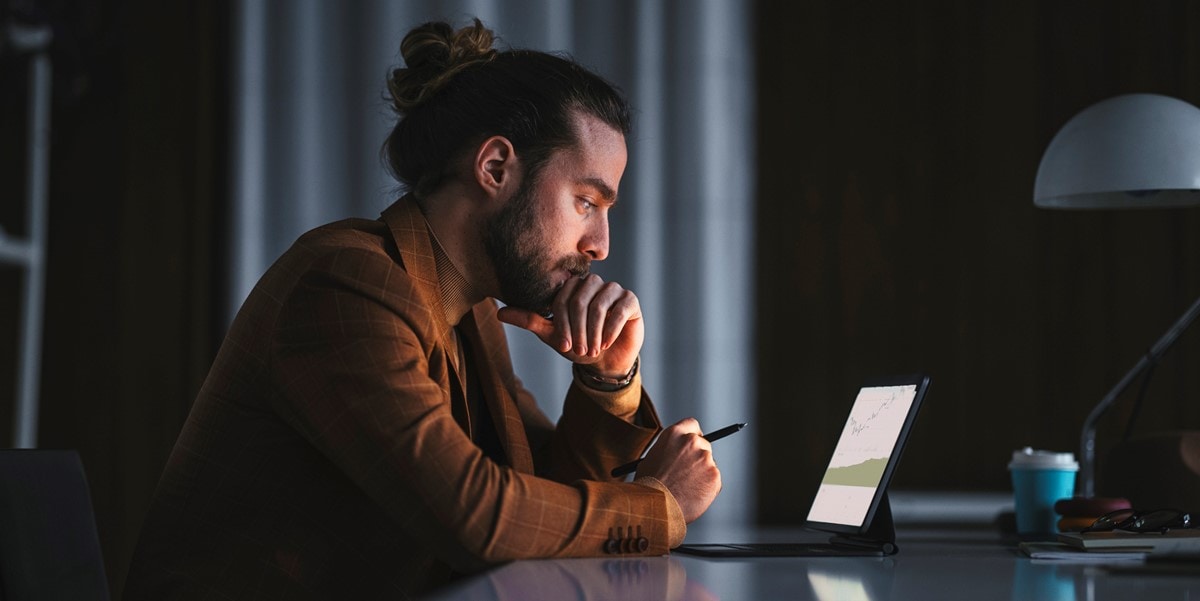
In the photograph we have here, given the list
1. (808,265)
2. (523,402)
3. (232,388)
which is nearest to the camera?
(232,388)

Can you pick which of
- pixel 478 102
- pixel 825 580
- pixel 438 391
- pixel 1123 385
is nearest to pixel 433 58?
pixel 478 102

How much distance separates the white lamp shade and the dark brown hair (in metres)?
0.69

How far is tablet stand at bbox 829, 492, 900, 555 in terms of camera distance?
1.34 metres

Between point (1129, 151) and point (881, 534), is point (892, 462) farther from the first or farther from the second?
point (1129, 151)

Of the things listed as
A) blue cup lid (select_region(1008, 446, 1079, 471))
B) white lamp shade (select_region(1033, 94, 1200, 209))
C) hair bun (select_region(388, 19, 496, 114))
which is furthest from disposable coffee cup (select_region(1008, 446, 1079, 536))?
hair bun (select_region(388, 19, 496, 114))

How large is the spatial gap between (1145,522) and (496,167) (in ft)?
2.77

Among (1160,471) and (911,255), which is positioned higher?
(911,255)

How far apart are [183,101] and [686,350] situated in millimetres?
1470

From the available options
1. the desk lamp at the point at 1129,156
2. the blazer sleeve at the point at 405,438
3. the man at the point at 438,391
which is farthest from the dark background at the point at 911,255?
the blazer sleeve at the point at 405,438

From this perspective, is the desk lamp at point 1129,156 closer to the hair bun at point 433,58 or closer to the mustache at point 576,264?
the mustache at point 576,264

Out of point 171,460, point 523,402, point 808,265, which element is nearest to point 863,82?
point 808,265

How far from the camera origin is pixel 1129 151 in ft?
5.64

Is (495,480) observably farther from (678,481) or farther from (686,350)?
(686,350)

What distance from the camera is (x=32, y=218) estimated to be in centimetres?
283
